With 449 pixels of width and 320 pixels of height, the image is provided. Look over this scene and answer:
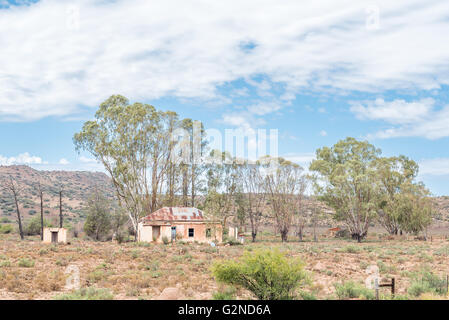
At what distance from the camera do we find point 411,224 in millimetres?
44875

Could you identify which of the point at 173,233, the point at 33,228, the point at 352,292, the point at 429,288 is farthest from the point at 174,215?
the point at 429,288

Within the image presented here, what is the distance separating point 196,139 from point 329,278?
3164 cm

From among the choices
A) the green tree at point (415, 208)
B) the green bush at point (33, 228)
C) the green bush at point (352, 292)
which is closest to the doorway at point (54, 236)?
the green bush at point (33, 228)

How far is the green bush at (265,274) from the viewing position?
33.9ft

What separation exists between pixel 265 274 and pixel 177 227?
93.6 ft

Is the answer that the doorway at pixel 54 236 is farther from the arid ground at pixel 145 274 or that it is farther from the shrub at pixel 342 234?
the shrub at pixel 342 234

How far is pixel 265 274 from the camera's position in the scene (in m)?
10.4

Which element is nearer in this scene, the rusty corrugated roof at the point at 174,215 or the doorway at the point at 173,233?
the doorway at the point at 173,233

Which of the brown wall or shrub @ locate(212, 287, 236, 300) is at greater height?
shrub @ locate(212, 287, 236, 300)

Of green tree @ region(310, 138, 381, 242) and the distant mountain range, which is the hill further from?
green tree @ region(310, 138, 381, 242)

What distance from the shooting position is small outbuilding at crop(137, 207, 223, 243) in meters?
37.7

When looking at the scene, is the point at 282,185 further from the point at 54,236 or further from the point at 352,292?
the point at 352,292

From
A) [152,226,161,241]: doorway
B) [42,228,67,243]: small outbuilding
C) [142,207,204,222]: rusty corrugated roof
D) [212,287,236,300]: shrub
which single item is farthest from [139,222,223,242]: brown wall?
[212,287,236,300]: shrub
